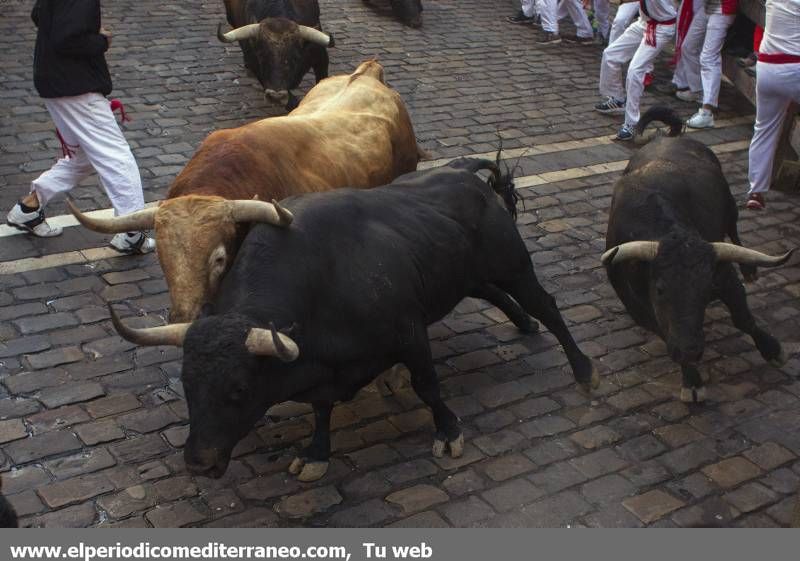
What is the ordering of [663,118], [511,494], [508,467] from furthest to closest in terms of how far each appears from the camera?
[663,118]
[508,467]
[511,494]

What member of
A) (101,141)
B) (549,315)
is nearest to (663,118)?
(549,315)

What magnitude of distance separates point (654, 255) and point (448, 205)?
1.40 m

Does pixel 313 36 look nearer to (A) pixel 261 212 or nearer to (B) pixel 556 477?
(A) pixel 261 212

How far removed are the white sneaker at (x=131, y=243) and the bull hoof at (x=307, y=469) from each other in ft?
10.3

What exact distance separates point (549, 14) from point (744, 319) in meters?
9.29

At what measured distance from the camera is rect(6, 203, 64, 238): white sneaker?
8.40 metres

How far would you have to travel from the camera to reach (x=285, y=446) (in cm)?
607

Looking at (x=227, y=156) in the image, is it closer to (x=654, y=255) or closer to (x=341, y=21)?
(x=654, y=255)

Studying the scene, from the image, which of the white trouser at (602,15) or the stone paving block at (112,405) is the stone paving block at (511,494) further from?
the white trouser at (602,15)

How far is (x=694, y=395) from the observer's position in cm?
652

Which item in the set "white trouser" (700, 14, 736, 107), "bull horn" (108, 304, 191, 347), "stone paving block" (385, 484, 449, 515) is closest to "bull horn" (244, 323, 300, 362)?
"bull horn" (108, 304, 191, 347)

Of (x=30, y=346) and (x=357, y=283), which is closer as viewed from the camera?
(x=357, y=283)

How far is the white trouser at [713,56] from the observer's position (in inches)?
481

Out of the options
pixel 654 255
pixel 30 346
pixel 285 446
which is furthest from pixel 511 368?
pixel 30 346
